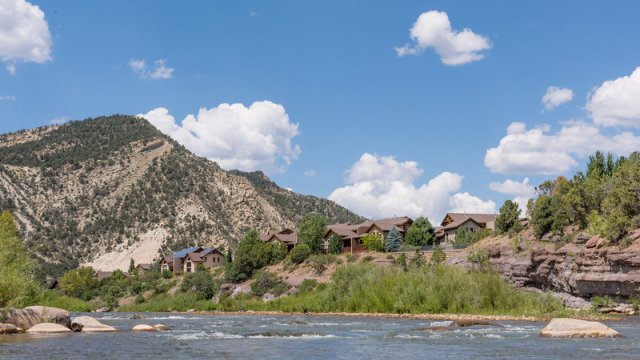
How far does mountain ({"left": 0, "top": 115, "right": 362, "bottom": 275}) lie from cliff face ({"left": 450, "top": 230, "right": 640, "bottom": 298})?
85876mm

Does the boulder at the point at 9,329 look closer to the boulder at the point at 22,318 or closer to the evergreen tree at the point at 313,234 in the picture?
the boulder at the point at 22,318

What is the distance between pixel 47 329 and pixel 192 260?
88.7 m

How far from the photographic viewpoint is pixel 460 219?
115 m

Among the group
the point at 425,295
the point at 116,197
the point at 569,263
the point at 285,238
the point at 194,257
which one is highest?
the point at 116,197

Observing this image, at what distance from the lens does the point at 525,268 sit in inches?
2798

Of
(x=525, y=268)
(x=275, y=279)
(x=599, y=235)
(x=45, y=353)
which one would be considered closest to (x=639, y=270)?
(x=599, y=235)

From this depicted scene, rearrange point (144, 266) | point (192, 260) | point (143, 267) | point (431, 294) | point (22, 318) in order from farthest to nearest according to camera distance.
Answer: point (144, 266)
point (143, 267)
point (192, 260)
point (431, 294)
point (22, 318)

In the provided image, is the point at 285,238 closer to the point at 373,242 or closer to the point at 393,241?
the point at 373,242

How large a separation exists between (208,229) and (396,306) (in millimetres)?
98107

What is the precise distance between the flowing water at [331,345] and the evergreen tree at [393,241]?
61071 mm

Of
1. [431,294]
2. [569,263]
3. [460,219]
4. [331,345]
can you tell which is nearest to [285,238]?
[460,219]

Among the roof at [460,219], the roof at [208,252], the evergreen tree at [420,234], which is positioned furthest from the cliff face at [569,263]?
the roof at [208,252]

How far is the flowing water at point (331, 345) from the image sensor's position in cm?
2989

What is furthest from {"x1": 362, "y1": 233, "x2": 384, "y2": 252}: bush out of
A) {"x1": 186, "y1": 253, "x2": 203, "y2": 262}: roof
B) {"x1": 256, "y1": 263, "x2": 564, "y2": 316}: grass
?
{"x1": 186, "y1": 253, "x2": 203, "y2": 262}: roof
